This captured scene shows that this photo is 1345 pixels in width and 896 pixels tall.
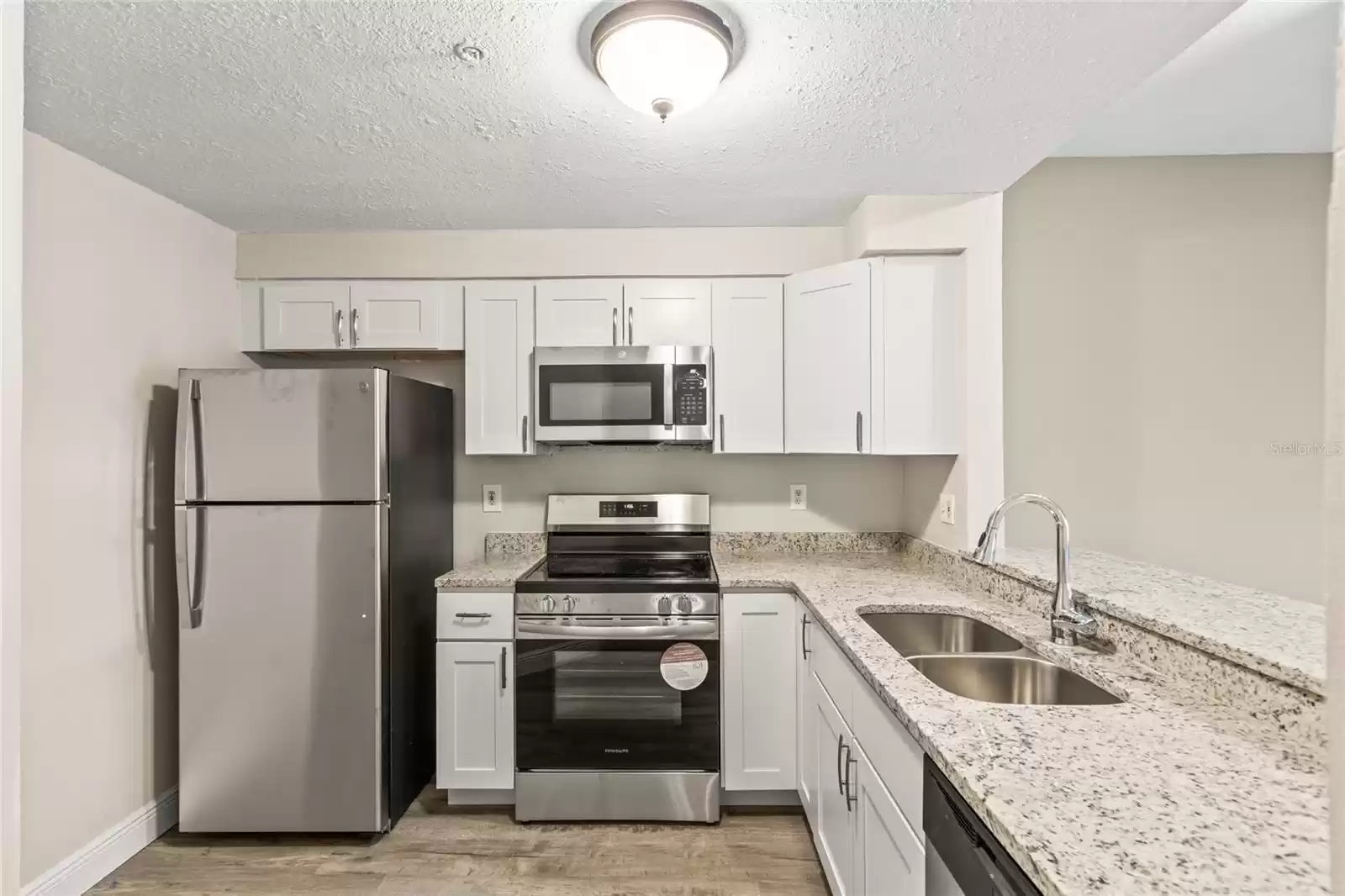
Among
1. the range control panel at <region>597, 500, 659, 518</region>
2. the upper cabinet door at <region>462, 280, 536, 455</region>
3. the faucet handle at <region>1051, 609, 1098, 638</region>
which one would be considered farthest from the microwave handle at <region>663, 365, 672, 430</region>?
the faucet handle at <region>1051, 609, 1098, 638</region>

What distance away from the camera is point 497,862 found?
2.08 meters

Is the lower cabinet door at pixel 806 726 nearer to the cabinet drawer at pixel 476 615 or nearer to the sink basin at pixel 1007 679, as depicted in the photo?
the sink basin at pixel 1007 679

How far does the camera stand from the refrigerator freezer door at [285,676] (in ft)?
6.95

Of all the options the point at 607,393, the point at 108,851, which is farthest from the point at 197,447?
the point at 607,393

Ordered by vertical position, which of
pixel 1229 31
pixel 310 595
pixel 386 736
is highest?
pixel 1229 31

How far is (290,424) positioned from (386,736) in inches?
43.6

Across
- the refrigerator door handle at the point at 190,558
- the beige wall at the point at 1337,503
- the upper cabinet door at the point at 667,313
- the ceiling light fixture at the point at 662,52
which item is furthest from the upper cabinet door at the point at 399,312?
the beige wall at the point at 1337,503

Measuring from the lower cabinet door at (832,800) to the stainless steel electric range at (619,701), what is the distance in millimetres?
410

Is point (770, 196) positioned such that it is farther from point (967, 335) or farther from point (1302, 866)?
point (1302, 866)

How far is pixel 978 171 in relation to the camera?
2059 millimetres

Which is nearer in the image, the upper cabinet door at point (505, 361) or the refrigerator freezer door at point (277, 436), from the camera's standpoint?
the refrigerator freezer door at point (277, 436)

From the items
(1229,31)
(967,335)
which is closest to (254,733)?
(967,335)

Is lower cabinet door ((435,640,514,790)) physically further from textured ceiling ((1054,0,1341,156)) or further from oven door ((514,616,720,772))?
textured ceiling ((1054,0,1341,156))

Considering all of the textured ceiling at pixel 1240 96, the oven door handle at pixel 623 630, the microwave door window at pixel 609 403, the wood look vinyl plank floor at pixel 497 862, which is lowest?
the wood look vinyl plank floor at pixel 497 862
